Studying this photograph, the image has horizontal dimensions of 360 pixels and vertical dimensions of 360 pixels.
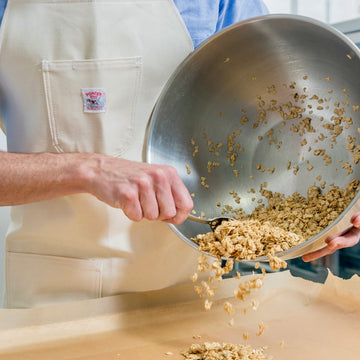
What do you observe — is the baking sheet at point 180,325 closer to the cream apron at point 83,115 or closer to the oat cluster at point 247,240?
the cream apron at point 83,115

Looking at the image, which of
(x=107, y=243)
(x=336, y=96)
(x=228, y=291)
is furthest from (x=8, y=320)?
(x=336, y=96)

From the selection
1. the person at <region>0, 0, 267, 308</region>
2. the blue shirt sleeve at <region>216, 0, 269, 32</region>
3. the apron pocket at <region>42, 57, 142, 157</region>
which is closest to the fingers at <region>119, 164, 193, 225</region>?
the person at <region>0, 0, 267, 308</region>

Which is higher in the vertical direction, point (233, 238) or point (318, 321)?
point (233, 238)

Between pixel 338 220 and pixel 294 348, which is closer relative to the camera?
pixel 338 220

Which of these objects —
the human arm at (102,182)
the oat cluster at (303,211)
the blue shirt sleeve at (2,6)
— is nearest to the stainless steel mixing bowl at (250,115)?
the oat cluster at (303,211)

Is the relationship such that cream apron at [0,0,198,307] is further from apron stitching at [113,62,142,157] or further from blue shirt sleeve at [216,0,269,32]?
blue shirt sleeve at [216,0,269,32]

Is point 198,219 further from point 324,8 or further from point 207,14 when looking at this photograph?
point 324,8

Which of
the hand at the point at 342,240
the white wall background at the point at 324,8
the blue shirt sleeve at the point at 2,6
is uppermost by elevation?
the white wall background at the point at 324,8

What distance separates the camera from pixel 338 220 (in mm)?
654

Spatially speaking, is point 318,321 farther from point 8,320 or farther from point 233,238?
point 8,320

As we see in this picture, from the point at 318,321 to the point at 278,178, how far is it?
286mm

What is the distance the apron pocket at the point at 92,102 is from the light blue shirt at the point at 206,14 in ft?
0.44

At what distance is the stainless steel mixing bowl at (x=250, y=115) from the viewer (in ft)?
2.70

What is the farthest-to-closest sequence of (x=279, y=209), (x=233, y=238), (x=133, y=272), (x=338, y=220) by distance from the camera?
(x=133, y=272) < (x=279, y=209) < (x=233, y=238) < (x=338, y=220)
